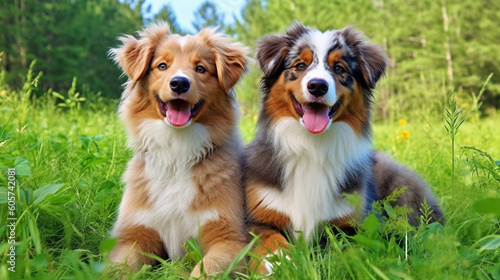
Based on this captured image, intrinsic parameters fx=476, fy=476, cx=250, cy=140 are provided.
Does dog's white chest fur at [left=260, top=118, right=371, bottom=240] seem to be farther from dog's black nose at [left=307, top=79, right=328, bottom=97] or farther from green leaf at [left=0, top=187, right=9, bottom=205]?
green leaf at [left=0, top=187, right=9, bottom=205]

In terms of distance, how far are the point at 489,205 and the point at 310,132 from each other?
1.38 metres

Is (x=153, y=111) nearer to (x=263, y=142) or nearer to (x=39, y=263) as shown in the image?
(x=263, y=142)

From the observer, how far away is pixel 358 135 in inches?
140

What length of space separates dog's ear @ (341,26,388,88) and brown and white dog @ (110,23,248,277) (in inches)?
33.8

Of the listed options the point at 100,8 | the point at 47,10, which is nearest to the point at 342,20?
the point at 47,10

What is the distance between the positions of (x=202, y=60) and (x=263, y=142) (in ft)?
2.55

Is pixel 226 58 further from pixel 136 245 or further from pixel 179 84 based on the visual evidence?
pixel 136 245

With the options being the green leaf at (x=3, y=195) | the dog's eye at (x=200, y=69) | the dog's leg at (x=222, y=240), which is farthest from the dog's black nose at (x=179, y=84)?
the green leaf at (x=3, y=195)

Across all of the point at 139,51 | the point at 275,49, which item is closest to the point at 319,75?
the point at 275,49

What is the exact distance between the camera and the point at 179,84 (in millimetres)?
3289

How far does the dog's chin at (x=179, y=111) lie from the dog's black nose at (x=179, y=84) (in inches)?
6.4

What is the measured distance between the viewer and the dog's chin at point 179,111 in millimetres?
3414

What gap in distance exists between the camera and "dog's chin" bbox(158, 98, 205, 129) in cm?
341

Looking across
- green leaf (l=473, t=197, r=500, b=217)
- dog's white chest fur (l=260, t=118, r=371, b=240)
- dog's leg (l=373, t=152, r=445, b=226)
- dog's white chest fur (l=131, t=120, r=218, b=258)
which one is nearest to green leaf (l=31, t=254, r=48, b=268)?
dog's white chest fur (l=131, t=120, r=218, b=258)
